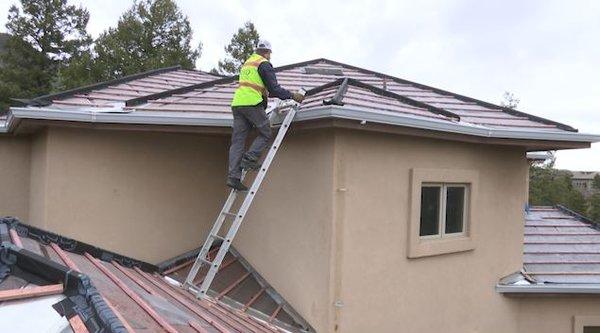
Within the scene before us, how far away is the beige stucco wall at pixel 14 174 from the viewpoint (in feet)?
27.9

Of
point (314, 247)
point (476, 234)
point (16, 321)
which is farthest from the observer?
point (476, 234)

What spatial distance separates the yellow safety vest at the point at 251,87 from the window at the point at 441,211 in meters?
2.04

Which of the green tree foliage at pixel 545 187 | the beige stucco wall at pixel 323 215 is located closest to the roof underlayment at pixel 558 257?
the beige stucco wall at pixel 323 215

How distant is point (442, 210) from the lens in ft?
21.1

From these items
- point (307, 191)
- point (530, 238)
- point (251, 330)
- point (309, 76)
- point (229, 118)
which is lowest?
point (251, 330)

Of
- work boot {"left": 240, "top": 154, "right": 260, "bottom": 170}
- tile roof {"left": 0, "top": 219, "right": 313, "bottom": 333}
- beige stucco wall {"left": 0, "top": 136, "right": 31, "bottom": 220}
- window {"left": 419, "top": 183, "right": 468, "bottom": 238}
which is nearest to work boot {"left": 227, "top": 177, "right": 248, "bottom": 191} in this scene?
work boot {"left": 240, "top": 154, "right": 260, "bottom": 170}

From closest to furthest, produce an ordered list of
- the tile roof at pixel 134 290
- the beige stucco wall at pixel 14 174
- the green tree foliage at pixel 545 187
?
1. the tile roof at pixel 134 290
2. the beige stucco wall at pixel 14 174
3. the green tree foliage at pixel 545 187

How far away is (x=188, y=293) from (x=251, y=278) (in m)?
0.95

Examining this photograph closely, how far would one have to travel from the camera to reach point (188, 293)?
233 inches

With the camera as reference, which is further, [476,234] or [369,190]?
[476,234]

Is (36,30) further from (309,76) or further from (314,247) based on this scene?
(314,247)

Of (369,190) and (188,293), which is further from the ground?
(369,190)

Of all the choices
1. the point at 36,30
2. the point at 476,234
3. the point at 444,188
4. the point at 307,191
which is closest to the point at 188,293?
the point at 307,191

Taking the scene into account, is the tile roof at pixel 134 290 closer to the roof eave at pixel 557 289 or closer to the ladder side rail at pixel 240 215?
the ladder side rail at pixel 240 215
